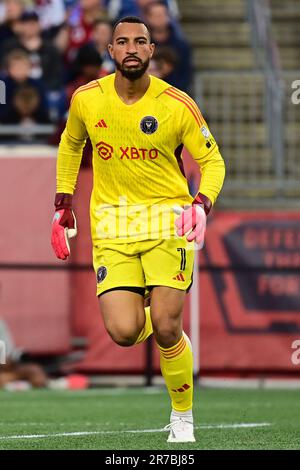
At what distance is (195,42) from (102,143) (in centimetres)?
1115

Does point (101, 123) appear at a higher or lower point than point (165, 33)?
lower

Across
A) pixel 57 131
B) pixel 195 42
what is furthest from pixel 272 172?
pixel 195 42

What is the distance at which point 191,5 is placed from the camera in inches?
787

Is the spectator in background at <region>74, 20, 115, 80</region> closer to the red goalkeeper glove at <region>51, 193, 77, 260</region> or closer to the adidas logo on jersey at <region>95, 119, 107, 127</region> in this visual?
the red goalkeeper glove at <region>51, 193, 77, 260</region>

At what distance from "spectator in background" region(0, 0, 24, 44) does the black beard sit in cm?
925

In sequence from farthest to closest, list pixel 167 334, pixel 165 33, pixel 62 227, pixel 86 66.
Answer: pixel 165 33 < pixel 86 66 < pixel 62 227 < pixel 167 334

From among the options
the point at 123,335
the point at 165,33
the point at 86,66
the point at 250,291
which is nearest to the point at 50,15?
the point at 165,33

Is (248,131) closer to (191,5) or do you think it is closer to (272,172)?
(272,172)

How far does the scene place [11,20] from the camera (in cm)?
1764

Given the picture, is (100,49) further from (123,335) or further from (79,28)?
(123,335)

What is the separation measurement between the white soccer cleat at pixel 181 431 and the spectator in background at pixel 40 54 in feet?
30.0

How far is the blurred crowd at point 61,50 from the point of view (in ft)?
52.0

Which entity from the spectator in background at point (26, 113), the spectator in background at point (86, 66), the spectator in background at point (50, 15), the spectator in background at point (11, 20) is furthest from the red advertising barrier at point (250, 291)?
the spectator in background at point (50, 15)

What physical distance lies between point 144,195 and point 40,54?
897 centimetres
